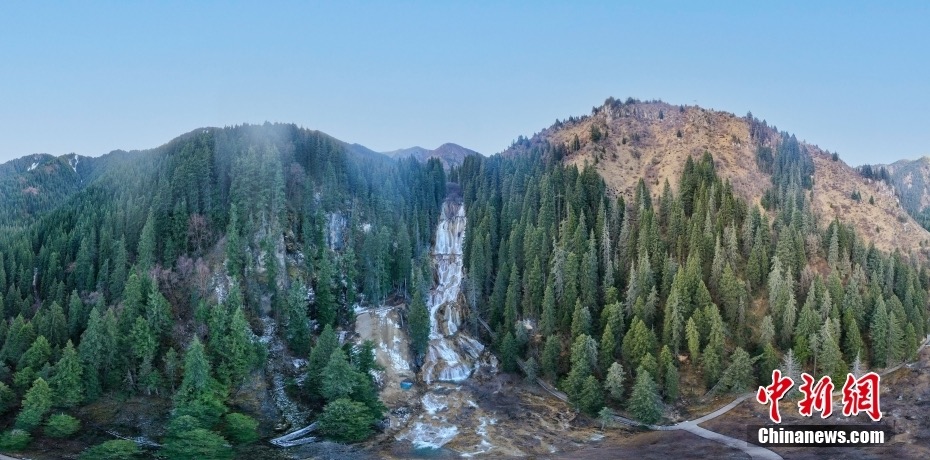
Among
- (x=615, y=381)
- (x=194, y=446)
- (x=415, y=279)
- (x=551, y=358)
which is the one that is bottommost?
(x=194, y=446)

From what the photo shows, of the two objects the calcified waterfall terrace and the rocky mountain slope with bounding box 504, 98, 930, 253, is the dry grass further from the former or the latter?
the calcified waterfall terrace

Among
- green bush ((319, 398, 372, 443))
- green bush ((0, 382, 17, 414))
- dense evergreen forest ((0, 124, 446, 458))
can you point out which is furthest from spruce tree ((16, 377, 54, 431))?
green bush ((319, 398, 372, 443))

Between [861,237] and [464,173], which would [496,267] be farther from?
[861,237]

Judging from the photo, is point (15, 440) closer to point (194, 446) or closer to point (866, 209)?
point (194, 446)

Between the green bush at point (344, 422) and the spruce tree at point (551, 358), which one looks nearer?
the green bush at point (344, 422)

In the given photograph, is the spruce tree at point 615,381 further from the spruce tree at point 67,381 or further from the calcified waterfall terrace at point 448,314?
the spruce tree at point 67,381

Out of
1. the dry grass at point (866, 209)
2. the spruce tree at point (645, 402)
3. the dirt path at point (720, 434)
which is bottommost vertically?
the dirt path at point (720, 434)

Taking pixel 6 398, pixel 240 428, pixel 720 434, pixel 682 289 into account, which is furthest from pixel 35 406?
pixel 682 289

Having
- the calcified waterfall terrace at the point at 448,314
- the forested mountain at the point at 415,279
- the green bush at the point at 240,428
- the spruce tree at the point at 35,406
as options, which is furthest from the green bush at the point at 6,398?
the calcified waterfall terrace at the point at 448,314
